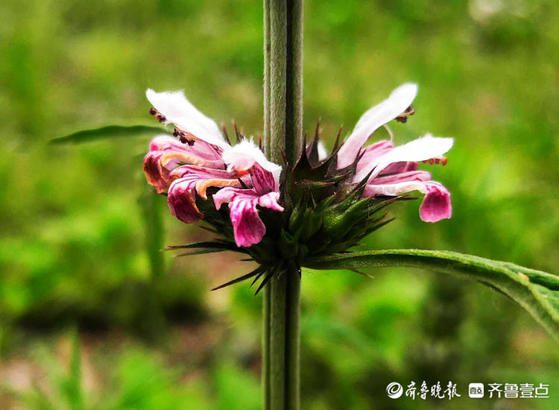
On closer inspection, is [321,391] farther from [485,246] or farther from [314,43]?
[314,43]

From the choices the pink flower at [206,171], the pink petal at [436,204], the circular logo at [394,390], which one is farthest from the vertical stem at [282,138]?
the circular logo at [394,390]

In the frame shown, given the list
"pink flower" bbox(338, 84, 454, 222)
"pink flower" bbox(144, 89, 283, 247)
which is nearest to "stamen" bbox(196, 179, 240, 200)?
"pink flower" bbox(144, 89, 283, 247)

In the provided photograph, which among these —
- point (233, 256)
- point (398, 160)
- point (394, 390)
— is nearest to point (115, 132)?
point (398, 160)

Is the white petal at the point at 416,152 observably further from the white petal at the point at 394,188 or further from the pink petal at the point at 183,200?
the pink petal at the point at 183,200

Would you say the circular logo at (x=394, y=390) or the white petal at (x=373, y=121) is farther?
the circular logo at (x=394, y=390)

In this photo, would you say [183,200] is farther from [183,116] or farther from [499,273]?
[499,273]

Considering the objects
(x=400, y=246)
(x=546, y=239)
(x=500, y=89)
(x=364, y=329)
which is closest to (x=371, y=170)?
(x=400, y=246)
